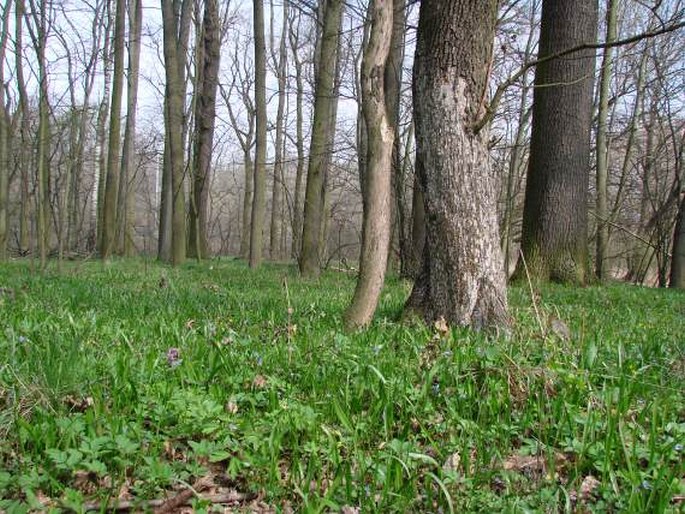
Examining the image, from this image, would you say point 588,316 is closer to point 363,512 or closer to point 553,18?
point 363,512

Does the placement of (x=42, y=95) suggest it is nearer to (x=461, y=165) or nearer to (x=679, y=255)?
(x=461, y=165)

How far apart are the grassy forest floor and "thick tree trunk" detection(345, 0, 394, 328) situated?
373mm

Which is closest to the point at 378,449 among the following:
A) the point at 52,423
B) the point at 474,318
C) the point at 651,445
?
the point at 651,445

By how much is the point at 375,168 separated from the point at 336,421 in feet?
6.90

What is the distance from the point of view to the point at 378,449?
7.29 ft

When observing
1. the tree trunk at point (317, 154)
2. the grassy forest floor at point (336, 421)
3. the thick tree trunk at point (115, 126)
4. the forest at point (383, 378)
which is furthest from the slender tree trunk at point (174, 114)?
the grassy forest floor at point (336, 421)

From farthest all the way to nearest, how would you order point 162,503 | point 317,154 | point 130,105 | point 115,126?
point 130,105 < point 115,126 < point 317,154 < point 162,503

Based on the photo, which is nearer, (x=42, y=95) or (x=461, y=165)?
(x=461, y=165)

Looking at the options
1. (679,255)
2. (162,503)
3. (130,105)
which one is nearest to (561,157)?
(679,255)

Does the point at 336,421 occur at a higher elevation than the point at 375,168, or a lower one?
lower

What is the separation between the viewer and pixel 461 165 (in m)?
3.95

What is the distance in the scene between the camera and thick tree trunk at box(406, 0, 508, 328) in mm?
3949

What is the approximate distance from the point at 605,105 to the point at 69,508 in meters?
15.7

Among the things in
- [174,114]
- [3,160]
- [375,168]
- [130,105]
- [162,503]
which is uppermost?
[130,105]
